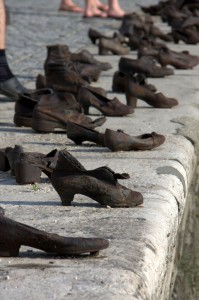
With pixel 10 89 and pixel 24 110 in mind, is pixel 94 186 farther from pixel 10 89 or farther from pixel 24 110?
pixel 10 89

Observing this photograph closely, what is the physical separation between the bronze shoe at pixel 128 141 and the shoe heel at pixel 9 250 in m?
1.75

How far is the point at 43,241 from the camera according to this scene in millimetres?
3484

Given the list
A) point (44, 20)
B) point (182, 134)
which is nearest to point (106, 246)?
point (182, 134)

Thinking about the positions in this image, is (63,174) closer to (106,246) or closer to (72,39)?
(106,246)

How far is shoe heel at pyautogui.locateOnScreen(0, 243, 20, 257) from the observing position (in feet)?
11.5

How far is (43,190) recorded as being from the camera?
4.50 meters

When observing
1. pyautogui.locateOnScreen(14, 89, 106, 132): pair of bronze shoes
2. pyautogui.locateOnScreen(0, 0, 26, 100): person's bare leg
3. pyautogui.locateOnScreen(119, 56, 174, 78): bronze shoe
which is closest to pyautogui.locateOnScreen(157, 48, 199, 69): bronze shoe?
pyautogui.locateOnScreen(119, 56, 174, 78): bronze shoe

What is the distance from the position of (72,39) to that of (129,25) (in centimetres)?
80

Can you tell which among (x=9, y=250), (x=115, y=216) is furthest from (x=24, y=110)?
(x=9, y=250)

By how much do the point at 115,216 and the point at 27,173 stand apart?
595 millimetres

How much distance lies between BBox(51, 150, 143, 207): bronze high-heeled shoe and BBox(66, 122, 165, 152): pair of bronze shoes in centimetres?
102

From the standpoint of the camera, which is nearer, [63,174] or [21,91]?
[63,174]

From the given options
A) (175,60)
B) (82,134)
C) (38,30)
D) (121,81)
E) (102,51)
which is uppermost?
(82,134)

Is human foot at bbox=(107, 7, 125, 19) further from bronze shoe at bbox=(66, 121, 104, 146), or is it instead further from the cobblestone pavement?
bronze shoe at bbox=(66, 121, 104, 146)
